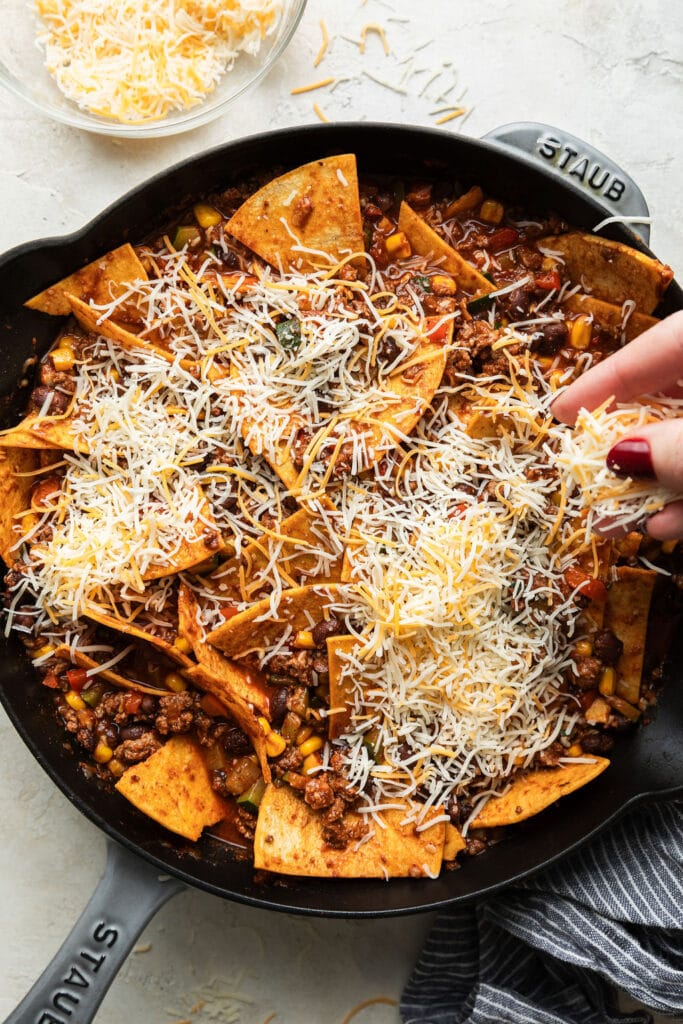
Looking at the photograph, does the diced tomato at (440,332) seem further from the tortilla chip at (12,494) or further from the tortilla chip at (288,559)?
the tortilla chip at (12,494)

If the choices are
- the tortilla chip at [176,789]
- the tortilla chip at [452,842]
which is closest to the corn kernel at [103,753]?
the tortilla chip at [176,789]

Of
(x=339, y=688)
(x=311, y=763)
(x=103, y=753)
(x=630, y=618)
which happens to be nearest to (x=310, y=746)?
(x=311, y=763)

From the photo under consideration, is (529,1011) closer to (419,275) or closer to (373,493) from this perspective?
(373,493)

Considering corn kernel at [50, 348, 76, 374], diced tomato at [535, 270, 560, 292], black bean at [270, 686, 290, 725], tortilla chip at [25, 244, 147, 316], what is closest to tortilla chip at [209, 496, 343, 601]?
black bean at [270, 686, 290, 725]

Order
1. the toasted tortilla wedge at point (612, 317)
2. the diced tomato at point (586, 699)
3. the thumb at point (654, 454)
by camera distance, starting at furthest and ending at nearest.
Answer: the diced tomato at point (586, 699)
the toasted tortilla wedge at point (612, 317)
the thumb at point (654, 454)

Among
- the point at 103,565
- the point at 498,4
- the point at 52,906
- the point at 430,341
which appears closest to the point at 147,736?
the point at 103,565

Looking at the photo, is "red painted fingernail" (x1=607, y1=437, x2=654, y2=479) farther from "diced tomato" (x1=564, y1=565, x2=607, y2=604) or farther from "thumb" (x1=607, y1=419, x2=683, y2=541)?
"diced tomato" (x1=564, y1=565, x2=607, y2=604)
